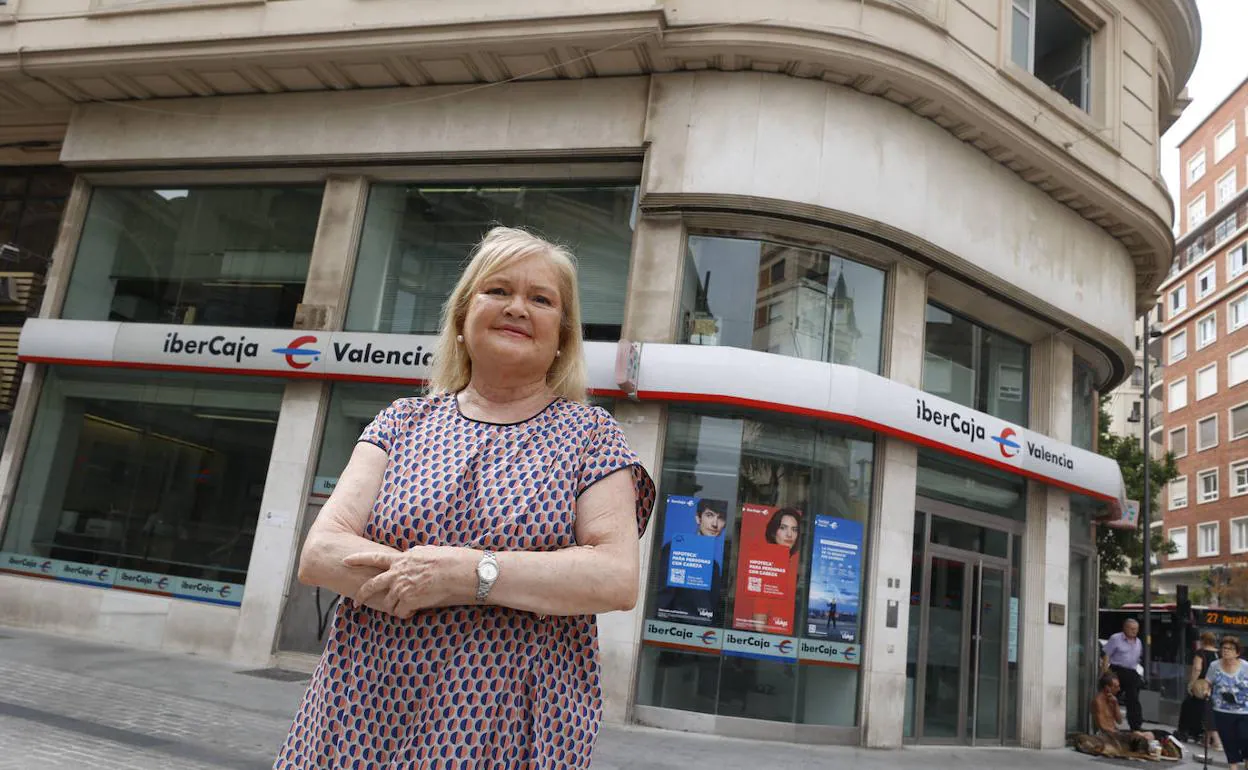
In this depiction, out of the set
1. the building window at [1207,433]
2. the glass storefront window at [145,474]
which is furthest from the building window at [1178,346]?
the glass storefront window at [145,474]

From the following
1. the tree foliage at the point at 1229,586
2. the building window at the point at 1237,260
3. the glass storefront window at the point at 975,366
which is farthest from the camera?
the building window at the point at 1237,260

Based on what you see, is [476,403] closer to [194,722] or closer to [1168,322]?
[194,722]

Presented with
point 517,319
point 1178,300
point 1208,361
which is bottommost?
point 517,319

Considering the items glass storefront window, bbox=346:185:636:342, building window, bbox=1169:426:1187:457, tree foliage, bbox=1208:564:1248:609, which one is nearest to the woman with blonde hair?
glass storefront window, bbox=346:185:636:342

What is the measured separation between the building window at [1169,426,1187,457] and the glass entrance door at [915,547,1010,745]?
137ft

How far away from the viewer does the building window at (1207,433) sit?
43.5m

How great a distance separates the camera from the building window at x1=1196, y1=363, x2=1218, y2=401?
43.8m

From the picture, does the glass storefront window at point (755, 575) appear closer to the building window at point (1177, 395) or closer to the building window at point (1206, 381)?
the building window at point (1206, 381)

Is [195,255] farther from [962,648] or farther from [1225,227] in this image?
Result: [1225,227]

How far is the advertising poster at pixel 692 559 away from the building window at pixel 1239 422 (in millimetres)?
41492

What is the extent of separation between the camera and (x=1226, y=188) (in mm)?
47344

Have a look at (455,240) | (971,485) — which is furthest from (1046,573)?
(455,240)

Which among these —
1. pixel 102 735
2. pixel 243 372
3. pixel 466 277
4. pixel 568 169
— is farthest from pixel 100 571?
pixel 466 277

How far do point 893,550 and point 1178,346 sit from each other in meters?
47.2
